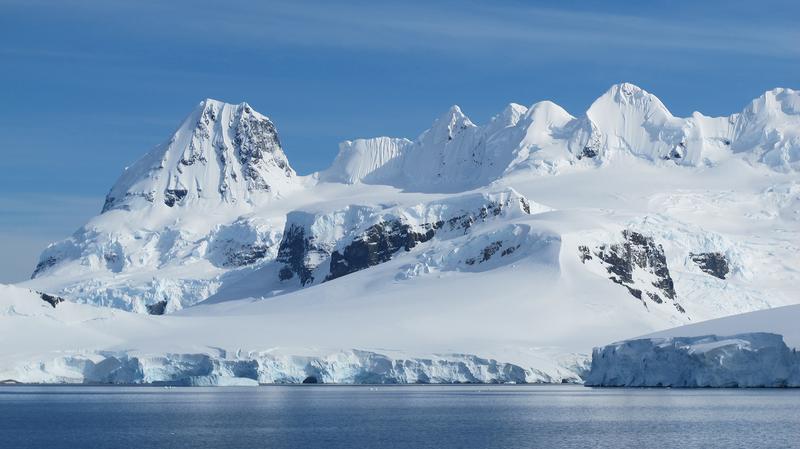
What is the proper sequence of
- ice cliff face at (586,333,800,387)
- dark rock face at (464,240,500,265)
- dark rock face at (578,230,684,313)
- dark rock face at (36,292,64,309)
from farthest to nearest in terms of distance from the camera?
dark rock face at (464,240,500,265), dark rock face at (578,230,684,313), dark rock face at (36,292,64,309), ice cliff face at (586,333,800,387)

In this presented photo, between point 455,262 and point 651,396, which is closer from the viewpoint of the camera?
point 651,396

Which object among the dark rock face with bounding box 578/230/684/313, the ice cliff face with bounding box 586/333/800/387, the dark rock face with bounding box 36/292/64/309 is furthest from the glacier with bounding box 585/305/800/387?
the dark rock face with bounding box 36/292/64/309

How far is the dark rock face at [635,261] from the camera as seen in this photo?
594 feet

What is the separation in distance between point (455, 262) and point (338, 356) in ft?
174

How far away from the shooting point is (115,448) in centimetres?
6744

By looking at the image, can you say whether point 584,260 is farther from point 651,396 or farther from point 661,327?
point 651,396

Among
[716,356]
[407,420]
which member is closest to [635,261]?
[716,356]

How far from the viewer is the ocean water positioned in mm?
70062

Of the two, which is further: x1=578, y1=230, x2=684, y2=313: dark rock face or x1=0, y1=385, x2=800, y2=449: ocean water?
x1=578, y1=230, x2=684, y2=313: dark rock face

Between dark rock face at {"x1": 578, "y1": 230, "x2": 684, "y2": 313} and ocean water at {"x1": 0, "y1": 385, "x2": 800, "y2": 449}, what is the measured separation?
63143mm

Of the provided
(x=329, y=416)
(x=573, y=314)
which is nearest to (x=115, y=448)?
(x=329, y=416)

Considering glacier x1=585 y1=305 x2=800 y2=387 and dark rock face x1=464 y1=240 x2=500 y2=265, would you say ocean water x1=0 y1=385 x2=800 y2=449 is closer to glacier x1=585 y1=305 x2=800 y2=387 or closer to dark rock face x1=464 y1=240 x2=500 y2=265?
glacier x1=585 y1=305 x2=800 y2=387

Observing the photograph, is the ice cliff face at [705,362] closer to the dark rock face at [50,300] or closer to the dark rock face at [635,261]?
the dark rock face at [635,261]

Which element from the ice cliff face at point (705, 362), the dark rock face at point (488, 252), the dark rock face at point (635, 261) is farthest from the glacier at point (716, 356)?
the dark rock face at point (488, 252)
